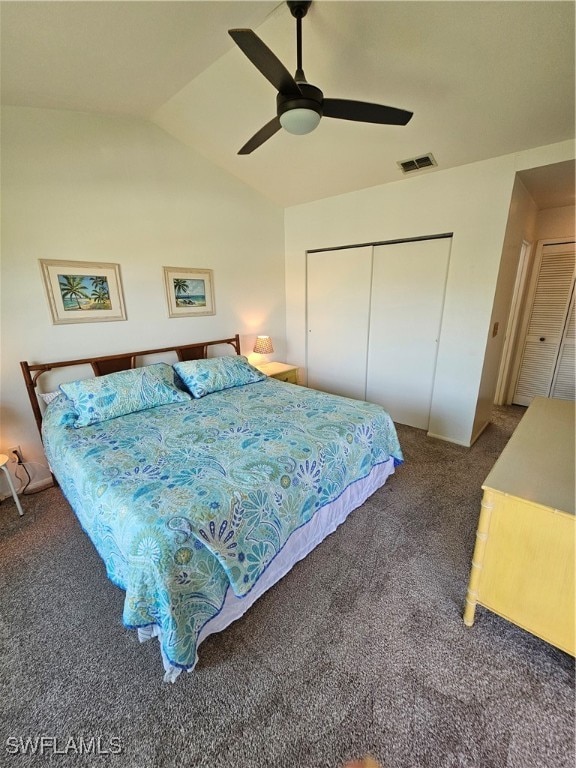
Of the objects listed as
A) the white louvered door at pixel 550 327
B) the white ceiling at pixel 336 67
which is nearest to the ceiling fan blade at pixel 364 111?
the white ceiling at pixel 336 67

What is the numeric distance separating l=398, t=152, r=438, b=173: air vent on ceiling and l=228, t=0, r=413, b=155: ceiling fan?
3.84 ft

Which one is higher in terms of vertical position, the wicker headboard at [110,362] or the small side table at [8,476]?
the wicker headboard at [110,362]

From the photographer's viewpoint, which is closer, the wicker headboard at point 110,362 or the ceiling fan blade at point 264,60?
the ceiling fan blade at point 264,60

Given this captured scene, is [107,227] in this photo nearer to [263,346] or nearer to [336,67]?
[263,346]

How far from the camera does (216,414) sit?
2270 millimetres

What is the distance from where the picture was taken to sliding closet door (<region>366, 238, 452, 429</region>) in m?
2.97

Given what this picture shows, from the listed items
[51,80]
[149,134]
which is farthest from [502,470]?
[149,134]

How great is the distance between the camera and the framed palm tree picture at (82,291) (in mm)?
2348

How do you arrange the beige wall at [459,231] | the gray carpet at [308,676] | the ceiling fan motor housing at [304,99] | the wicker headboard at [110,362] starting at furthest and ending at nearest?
1. the beige wall at [459,231]
2. the wicker headboard at [110,362]
3. the ceiling fan motor housing at [304,99]
4. the gray carpet at [308,676]

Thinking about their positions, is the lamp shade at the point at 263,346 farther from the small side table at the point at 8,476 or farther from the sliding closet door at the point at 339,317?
the small side table at the point at 8,476

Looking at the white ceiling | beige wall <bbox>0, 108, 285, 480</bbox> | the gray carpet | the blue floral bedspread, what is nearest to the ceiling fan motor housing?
the white ceiling

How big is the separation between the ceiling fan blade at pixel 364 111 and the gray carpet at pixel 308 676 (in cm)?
235

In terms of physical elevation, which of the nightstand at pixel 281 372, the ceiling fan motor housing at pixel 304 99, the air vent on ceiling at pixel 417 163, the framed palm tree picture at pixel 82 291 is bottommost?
the nightstand at pixel 281 372

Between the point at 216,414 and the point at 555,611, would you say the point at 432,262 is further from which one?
the point at 555,611
